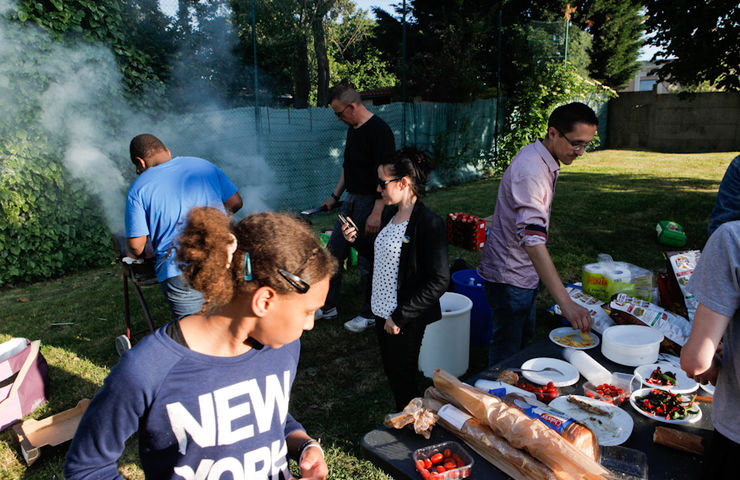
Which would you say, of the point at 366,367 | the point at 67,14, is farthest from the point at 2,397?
the point at 67,14

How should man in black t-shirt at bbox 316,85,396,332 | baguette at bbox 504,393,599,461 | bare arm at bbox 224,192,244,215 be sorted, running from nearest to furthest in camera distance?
baguette at bbox 504,393,599,461, bare arm at bbox 224,192,244,215, man in black t-shirt at bbox 316,85,396,332

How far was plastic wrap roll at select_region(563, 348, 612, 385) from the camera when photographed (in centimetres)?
221

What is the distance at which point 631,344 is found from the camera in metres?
2.39

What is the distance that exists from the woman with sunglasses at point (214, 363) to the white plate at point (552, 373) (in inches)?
49.4

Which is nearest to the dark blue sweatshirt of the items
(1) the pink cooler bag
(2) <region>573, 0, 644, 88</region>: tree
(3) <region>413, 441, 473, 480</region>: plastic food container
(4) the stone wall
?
(3) <region>413, 441, 473, 480</region>: plastic food container

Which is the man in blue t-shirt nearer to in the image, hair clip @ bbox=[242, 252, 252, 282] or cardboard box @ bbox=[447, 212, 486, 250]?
hair clip @ bbox=[242, 252, 252, 282]

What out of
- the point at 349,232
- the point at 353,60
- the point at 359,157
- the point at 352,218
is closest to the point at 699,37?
the point at 359,157

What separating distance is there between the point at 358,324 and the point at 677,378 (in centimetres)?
289

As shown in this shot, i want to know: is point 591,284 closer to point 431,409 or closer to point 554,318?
point 554,318

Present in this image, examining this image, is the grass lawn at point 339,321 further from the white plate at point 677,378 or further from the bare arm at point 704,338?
the bare arm at point 704,338

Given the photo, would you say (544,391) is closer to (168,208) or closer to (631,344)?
(631,344)

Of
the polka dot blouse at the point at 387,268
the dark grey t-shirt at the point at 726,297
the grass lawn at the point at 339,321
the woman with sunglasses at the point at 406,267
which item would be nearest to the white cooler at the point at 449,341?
the grass lawn at the point at 339,321

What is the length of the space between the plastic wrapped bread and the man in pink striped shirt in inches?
33.0

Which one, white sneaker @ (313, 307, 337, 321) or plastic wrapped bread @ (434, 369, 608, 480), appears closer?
plastic wrapped bread @ (434, 369, 608, 480)
